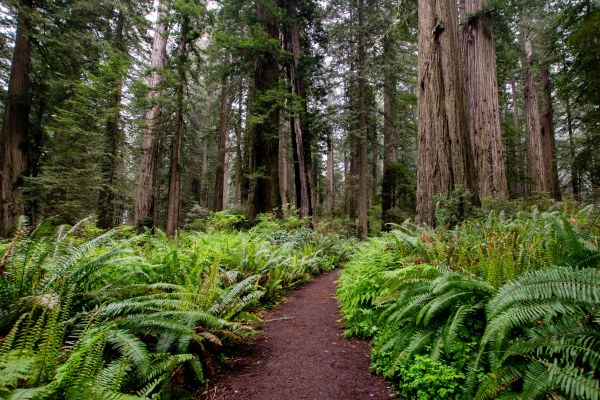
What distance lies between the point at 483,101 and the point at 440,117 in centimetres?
286

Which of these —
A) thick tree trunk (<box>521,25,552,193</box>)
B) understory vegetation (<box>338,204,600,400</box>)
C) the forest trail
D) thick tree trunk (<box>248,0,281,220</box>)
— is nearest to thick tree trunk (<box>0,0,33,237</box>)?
thick tree trunk (<box>248,0,281,220</box>)

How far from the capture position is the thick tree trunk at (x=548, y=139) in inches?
605

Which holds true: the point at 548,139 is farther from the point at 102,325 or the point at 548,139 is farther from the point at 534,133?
the point at 102,325

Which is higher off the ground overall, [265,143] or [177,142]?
[265,143]

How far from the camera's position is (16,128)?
31.4 ft

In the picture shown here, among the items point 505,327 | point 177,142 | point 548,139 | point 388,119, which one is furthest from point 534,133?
point 505,327

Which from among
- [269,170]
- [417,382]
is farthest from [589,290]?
[269,170]

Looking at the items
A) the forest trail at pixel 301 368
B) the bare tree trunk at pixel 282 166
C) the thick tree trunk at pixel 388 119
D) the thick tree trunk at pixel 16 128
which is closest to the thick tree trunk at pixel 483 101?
the thick tree trunk at pixel 388 119

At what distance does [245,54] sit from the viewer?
39.5ft

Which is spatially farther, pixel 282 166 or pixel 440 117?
pixel 282 166

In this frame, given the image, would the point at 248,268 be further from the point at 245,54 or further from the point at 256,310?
the point at 245,54

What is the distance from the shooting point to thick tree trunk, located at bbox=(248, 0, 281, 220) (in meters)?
11.7

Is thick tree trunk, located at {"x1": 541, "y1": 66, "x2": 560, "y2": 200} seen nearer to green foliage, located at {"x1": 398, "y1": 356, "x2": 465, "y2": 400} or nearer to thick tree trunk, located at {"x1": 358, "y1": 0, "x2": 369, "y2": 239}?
thick tree trunk, located at {"x1": 358, "y1": 0, "x2": 369, "y2": 239}

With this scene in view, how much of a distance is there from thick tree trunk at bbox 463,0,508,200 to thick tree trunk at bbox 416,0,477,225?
183 centimetres
